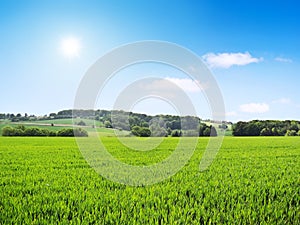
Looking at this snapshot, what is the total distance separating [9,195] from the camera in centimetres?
604

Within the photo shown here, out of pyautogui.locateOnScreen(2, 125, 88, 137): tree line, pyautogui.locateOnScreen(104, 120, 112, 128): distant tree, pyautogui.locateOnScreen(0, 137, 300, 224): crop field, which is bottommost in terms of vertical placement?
pyautogui.locateOnScreen(0, 137, 300, 224): crop field

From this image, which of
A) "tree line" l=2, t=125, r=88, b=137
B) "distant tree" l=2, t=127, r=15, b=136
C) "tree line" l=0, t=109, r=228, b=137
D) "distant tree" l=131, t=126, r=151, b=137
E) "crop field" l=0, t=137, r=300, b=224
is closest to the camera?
"crop field" l=0, t=137, r=300, b=224

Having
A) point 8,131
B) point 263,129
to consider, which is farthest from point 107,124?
point 263,129

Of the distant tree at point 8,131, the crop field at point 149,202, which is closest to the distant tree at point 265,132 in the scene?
the distant tree at point 8,131

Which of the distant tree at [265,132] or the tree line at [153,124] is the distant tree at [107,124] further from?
the distant tree at [265,132]

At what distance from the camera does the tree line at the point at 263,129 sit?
6638 centimetres

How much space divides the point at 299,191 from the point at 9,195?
6.41 m

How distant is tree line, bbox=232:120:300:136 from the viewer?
66375 millimetres

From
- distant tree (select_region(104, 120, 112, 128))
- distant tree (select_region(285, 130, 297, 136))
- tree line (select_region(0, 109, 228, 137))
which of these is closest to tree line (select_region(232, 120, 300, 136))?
distant tree (select_region(285, 130, 297, 136))

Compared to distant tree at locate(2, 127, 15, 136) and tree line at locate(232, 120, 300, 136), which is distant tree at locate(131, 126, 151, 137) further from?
tree line at locate(232, 120, 300, 136)

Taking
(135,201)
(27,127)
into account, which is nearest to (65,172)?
(135,201)

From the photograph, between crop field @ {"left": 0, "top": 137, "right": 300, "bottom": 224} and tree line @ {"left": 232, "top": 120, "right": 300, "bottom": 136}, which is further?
tree line @ {"left": 232, "top": 120, "right": 300, "bottom": 136}

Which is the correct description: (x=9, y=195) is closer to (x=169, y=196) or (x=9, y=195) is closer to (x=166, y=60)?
(x=169, y=196)

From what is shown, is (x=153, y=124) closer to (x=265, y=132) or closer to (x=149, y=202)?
(x=149, y=202)
